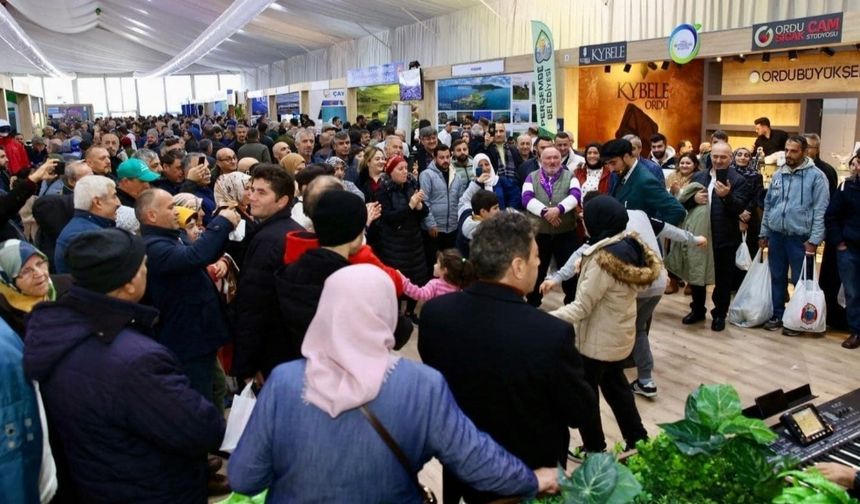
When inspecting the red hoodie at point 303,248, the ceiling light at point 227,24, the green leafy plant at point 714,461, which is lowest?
the green leafy plant at point 714,461

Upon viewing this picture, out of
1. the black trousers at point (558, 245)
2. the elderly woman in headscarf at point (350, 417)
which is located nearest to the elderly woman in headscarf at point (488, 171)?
the black trousers at point (558, 245)

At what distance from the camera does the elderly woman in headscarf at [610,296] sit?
313 centimetres

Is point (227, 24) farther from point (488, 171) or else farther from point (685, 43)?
point (488, 171)

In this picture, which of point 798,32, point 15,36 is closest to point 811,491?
point 798,32

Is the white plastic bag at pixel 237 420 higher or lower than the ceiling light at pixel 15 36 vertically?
lower

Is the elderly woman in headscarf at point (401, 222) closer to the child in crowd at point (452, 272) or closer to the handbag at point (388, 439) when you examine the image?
the child in crowd at point (452, 272)

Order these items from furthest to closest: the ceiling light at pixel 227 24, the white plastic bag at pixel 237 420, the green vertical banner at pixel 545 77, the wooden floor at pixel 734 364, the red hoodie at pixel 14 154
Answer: the ceiling light at pixel 227 24
the red hoodie at pixel 14 154
the green vertical banner at pixel 545 77
the wooden floor at pixel 734 364
the white plastic bag at pixel 237 420

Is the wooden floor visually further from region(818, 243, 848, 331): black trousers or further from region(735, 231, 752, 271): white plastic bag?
region(735, 231, 752, 271): white plastic bag

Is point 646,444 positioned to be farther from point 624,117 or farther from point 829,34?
point 624,117

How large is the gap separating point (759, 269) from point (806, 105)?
3.59m

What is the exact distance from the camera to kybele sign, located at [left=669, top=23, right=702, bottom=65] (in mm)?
7996

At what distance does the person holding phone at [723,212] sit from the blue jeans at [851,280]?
29.1 inches

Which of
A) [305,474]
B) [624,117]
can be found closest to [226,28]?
[624,117]

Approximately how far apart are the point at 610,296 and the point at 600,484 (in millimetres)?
1898
